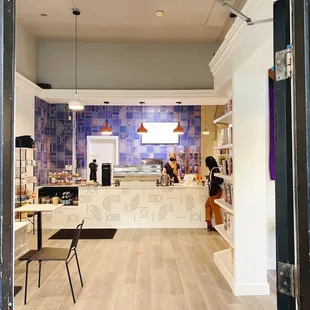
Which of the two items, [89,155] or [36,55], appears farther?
[89,155]

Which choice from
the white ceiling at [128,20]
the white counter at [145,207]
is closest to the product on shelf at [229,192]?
the white counter at [145,207]

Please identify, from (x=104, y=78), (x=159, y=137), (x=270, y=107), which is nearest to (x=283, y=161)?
(x=270, y=107)

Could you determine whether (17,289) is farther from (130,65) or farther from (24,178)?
(130,65)

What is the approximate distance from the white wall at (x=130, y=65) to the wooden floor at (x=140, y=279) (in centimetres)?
367

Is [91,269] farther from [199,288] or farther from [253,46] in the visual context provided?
[253,46]

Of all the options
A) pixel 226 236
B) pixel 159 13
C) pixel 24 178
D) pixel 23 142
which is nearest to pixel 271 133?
pixel 226 236

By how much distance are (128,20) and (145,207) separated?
13.0ft

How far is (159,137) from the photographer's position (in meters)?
9.23

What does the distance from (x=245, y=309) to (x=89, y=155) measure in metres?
6.95

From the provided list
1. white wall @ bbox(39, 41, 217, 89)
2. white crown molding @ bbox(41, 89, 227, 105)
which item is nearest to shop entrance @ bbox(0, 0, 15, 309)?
white crown molding @ bbox(41, 89, 227, 105)

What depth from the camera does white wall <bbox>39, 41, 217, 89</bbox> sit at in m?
7.03

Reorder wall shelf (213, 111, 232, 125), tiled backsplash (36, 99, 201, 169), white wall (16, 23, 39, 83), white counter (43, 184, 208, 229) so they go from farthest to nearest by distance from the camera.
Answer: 1. tiled backsplash (36, 99, 201, 169)
2. white counter (43, 184, 208, 229)
3. white wall (16, 23, 39, 83)
4. wall shelf (213, 111, 232, 125)

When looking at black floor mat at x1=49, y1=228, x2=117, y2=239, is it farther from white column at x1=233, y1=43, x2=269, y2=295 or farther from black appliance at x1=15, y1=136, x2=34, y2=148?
white column at x1=233, y1=43, x2=269, y2=295

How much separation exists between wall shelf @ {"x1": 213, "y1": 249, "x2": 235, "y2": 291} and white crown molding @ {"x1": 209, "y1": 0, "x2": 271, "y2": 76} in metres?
2.55
